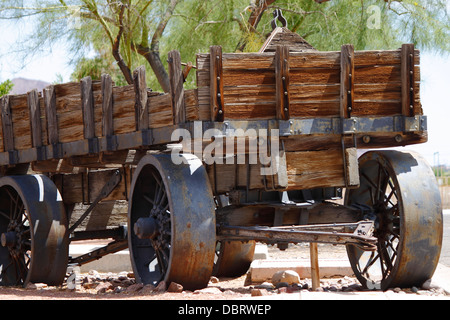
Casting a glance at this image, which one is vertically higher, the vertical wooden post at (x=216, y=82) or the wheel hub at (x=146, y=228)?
the vertical wooden post at (x=216, y=82)

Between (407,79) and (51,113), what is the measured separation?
3.93m

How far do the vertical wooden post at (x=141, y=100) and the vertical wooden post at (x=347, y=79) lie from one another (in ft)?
6.02

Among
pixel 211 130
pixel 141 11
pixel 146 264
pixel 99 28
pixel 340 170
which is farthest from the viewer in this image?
pixel 99 28

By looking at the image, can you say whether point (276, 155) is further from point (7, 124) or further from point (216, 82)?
point (7, 124)

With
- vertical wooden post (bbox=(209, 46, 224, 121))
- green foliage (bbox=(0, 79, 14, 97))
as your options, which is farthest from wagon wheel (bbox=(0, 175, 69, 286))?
green foliage (bbox=(0, 79, 14, 97))

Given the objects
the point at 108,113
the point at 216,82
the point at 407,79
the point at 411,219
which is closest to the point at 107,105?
the point at 108,113

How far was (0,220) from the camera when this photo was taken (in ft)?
29.7

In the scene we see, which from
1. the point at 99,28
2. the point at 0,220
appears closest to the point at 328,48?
the point at 99,28

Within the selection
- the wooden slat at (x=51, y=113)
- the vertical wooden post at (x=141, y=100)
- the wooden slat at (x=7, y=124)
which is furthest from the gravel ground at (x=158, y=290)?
the wooden slat at (x=7, y=124)

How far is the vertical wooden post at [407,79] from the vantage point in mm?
6270

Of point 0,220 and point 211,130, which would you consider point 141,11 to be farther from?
point 211,130

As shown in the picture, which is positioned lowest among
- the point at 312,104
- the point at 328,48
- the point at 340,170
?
the point at 340,170

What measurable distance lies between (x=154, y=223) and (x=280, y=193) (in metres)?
1.19

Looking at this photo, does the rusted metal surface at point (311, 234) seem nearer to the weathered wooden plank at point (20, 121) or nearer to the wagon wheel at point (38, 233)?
the wagon wheel at point (38, 233)
